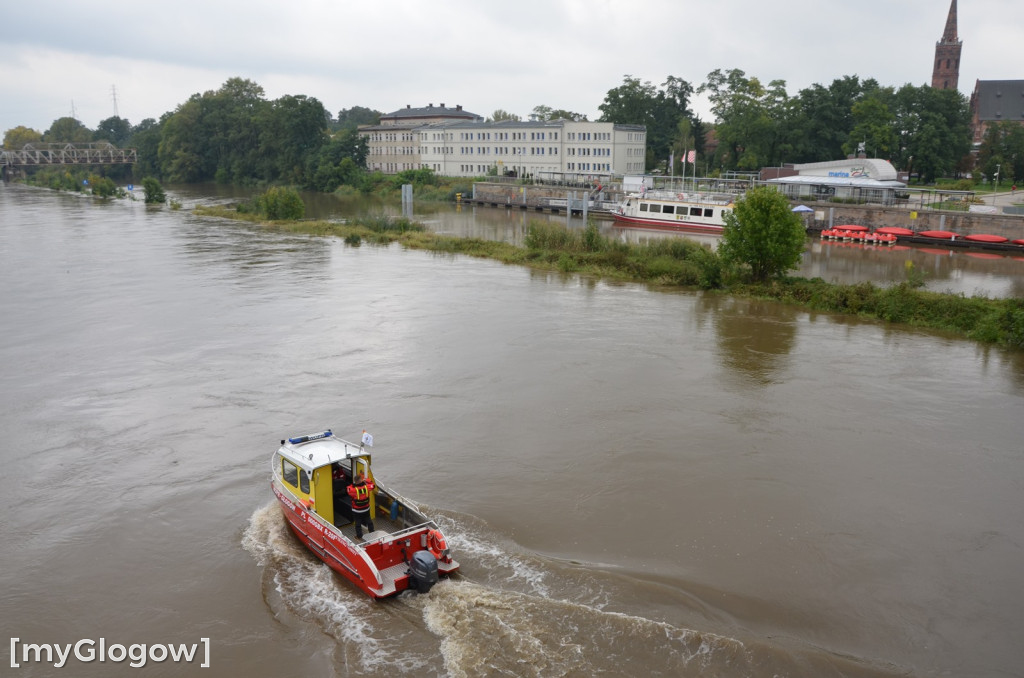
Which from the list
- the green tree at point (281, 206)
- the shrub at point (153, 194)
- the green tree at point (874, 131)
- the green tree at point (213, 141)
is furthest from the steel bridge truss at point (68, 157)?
the green tree at point (874, 131)

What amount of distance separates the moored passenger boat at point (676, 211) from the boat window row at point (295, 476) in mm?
46960

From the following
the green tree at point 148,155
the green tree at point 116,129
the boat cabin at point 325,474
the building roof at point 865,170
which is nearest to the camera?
the boat cabin at point 325,474

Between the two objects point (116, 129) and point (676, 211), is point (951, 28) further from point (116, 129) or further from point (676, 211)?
point (116, 129)

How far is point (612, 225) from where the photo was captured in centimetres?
6475

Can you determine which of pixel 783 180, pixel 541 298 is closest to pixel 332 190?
pixel 783 180

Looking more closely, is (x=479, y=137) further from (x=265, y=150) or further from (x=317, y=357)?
(x=317, y=357)

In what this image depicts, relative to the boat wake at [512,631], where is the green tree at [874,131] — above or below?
above

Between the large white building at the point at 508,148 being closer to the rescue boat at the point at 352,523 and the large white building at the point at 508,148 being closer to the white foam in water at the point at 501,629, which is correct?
the rescue boat at the point at 352,523

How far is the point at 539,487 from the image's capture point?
51.8 ft

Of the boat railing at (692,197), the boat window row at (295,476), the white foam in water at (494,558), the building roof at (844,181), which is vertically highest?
the building roof at (844,181)

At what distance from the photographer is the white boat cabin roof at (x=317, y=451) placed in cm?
1286

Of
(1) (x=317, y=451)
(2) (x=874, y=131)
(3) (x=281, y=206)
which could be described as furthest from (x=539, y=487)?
(2) (x=874, y=131)

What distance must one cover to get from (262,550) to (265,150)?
113143 millimetres

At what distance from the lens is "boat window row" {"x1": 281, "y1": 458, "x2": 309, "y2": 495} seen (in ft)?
42.2
